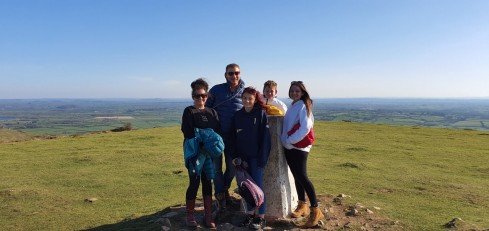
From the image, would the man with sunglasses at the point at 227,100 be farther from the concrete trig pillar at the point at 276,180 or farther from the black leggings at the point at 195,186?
the concrete trig pillar at the point at 276,180

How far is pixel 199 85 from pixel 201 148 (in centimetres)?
118

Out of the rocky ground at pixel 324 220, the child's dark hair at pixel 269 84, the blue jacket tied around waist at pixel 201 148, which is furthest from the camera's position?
the child's dark hair at pixel 269 84

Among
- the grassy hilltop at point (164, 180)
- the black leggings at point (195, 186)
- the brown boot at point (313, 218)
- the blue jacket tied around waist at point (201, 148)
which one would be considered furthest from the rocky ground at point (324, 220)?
the blue jacket tied around waist at point (201, 148)

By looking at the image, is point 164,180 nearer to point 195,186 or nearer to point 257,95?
point 195,186

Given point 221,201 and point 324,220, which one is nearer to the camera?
point 324,220

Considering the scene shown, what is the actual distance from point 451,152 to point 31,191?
Answer: 19.5 meters

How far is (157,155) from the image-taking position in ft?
60.4

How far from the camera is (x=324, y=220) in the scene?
26.7 feet

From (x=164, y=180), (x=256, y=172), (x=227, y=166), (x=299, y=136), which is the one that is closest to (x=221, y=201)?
(x=227, y=166)

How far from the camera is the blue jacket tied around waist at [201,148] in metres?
7.14

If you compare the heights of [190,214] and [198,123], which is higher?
[198,123]

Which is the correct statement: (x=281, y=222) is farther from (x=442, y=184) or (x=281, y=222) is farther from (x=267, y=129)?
(x=442, y=184)

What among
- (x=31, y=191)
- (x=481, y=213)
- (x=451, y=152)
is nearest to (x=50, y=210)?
(x=31, y=191)

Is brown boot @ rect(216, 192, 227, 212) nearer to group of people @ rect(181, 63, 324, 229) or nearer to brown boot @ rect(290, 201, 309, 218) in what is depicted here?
group of people @ rect(181, 63, 324, 229)
